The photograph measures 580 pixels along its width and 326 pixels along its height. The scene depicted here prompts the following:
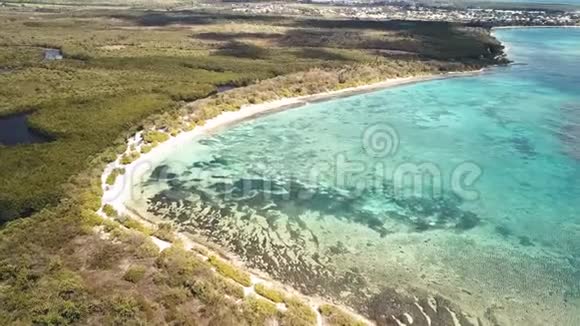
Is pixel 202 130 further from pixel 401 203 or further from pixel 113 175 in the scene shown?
pixel 401 203

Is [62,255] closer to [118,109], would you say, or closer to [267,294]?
[267,294]

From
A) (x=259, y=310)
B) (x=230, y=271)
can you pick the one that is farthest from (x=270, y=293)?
(x=230, y=271)

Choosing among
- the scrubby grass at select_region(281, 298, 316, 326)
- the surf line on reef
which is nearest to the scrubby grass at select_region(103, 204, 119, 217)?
Answer: the surf line on reef

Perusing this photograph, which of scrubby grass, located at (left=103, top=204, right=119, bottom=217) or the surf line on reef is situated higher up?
scrubby grass, located at (left=103, top=204, right=119, bottom=217)

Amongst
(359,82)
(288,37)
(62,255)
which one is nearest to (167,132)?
(62,255)

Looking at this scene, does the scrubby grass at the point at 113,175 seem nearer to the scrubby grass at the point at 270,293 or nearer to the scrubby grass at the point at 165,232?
the scrubby grass at the point at 165,232

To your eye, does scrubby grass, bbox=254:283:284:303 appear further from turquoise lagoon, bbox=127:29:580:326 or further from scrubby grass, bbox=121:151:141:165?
scrubby grass, bbox=121:151:141:165
